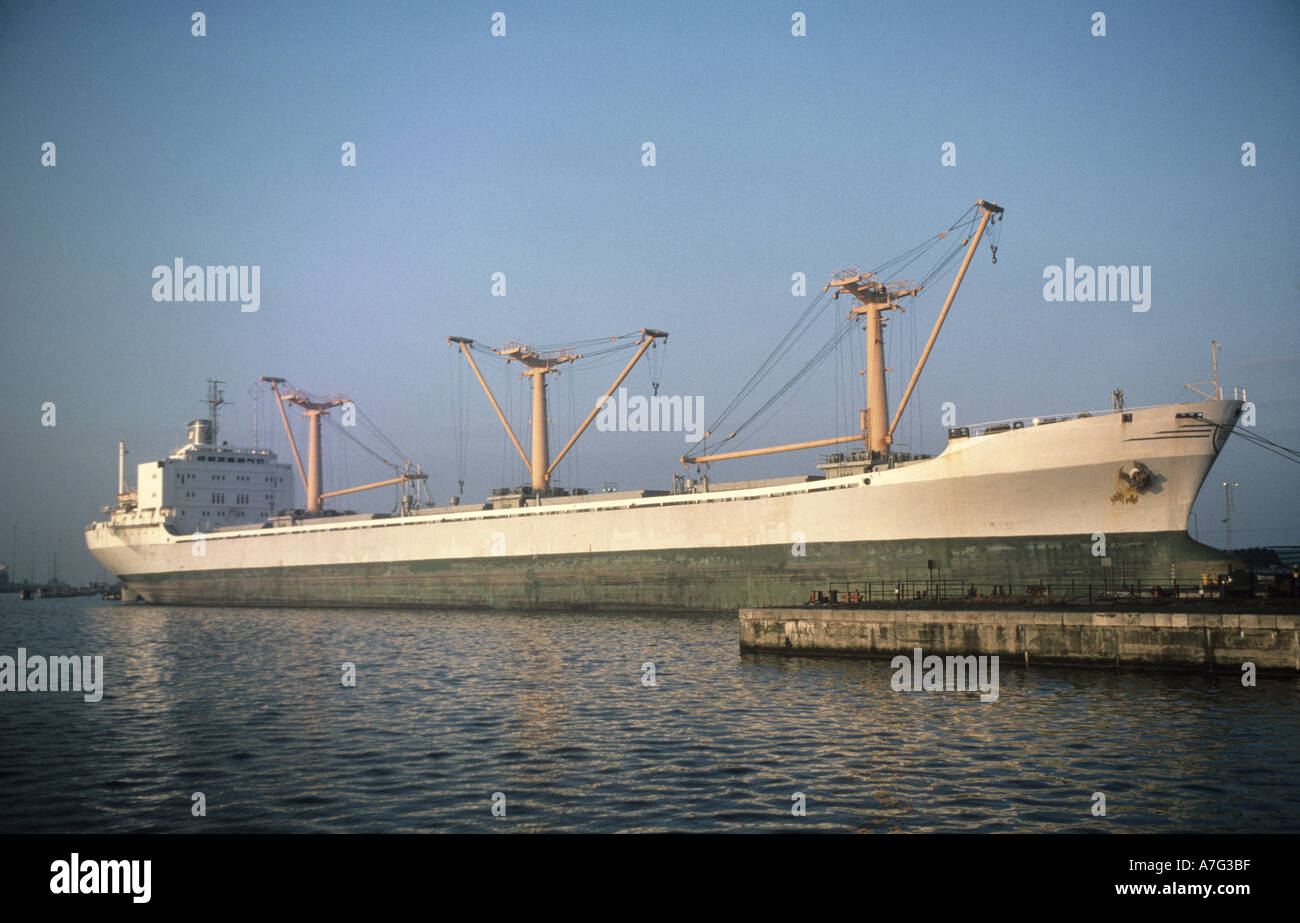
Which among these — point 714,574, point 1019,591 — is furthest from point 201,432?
point 1019,591

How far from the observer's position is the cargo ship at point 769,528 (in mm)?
30188

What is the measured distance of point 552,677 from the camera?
21.7 metres

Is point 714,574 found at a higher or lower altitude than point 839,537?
lower

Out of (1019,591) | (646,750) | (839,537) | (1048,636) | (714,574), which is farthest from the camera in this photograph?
(714,574)

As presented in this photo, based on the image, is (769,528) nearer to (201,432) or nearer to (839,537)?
(839,537)

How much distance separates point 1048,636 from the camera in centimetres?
2120

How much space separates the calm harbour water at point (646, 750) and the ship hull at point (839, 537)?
11.4 metres

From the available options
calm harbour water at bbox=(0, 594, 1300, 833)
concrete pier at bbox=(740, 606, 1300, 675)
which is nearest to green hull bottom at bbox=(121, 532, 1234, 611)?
concrete pier at bbox=(740, 606, 1300, 675)

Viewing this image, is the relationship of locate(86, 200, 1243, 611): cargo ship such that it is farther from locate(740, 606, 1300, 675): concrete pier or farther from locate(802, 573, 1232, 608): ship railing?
locate(740, 606, 1300, 675): concrete pier

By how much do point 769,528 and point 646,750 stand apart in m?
24.7

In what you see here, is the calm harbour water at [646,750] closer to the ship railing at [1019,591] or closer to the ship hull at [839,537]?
the ship railing at [1019,591]
